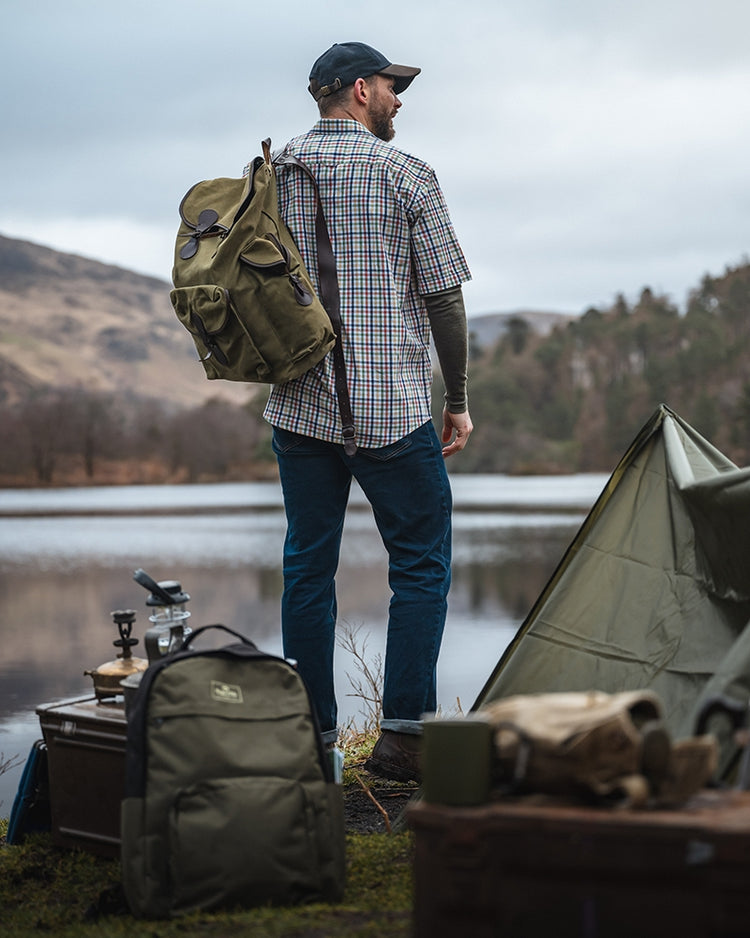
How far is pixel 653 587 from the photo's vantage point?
2.69 m

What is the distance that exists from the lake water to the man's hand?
1.45 metres

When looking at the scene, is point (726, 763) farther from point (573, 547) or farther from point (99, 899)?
point (99, 899)

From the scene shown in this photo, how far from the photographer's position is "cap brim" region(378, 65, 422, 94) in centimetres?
303

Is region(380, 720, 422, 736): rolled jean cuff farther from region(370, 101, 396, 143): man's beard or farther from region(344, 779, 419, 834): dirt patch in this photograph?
region(370, 101, 396, 143): man's beard

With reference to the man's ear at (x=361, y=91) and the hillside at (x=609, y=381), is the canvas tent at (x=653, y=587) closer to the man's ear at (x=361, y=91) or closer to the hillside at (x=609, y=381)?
the man's ear at (x=361, y=91)

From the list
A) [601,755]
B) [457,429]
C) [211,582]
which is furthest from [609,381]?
[601,755]

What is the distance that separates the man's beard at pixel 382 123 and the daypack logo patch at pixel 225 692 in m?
1.67

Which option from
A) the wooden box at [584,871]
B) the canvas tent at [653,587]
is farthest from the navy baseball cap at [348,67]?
the wooden box at [584,871]

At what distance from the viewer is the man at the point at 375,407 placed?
2.92 metres

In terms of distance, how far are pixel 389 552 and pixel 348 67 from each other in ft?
4.33

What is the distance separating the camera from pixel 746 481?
2.46 meters

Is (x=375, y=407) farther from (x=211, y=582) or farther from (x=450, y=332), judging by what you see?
(x=211, y=582)

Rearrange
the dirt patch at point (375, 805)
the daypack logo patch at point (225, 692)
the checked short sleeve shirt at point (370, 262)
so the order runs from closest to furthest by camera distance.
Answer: the daypack logo patch at point (225, 692) < the dirt patch at point (375, 805) < the checked short sleeve shirt at point (370, 262)

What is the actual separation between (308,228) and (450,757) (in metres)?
1.70
